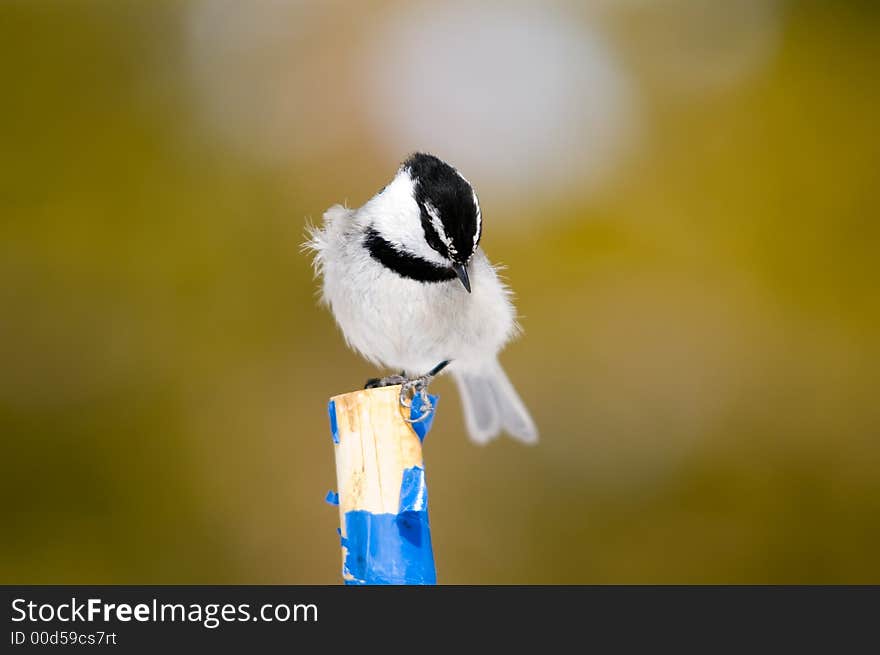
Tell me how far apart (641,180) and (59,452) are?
8.48 feet

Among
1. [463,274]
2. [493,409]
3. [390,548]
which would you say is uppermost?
[493,409]

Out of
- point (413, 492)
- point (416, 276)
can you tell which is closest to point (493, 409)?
point (416, 276)

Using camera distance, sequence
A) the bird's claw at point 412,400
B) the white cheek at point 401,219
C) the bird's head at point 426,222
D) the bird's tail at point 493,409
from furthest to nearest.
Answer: the bird's tail at point 493,409 < the white cheek at point 401,219 < the bird's head at point 426,222 < the bird's claw at point 412,400

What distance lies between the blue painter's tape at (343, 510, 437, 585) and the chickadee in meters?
0.35

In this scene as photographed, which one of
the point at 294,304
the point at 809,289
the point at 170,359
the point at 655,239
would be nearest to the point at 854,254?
the point at 809,289

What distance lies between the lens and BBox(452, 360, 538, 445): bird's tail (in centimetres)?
286

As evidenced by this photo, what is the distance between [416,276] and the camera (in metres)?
2.15

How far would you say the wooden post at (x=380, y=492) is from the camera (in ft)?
5.48

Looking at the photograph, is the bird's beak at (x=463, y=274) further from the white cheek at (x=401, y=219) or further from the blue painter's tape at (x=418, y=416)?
the blue painter's tape at (x=418, y=416)

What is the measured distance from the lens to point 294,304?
3.56m

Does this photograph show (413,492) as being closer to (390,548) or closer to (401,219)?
(390,548)

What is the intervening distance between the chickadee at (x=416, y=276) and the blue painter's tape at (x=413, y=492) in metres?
0.26

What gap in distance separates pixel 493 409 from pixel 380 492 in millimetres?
1218

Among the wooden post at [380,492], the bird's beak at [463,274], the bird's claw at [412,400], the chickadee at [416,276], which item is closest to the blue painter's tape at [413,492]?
the wooden post at [380,492]
